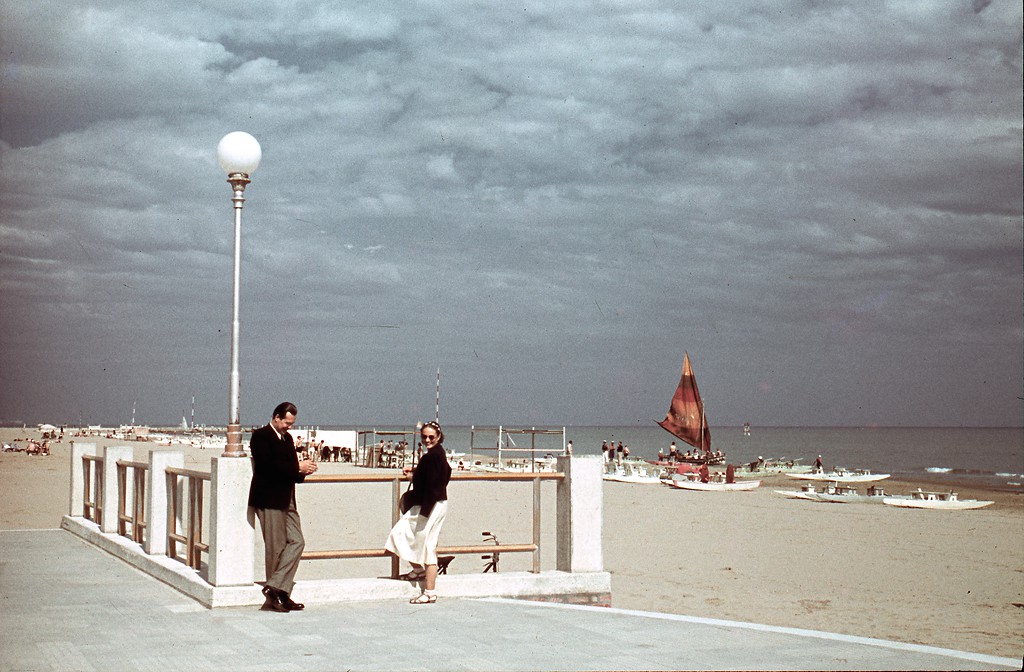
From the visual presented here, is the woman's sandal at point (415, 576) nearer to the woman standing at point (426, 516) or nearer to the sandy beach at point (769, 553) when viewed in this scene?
the woman standing at point (426, 516)

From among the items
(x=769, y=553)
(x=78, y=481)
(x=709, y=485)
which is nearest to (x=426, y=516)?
(x=78, y=481)

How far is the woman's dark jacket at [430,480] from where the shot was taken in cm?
916

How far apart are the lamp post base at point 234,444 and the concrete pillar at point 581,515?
2823mm

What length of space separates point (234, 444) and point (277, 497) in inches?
36.3

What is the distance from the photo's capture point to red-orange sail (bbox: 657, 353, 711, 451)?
62938 millimetres

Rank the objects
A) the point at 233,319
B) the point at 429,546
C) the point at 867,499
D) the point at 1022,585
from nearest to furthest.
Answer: the point at 429,546, the point at 233,319, the point at 1022,585, the point at 867,499

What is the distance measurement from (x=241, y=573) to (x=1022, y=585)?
1365cm

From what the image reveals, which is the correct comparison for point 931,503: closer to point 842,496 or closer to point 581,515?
point 842,496

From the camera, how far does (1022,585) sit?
17.5 meters

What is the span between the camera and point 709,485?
141 feet

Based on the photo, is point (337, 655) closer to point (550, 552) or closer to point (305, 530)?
point (550, 552)

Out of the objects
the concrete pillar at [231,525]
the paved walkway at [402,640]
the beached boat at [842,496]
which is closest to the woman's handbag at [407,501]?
the paved walkway at [402,640]

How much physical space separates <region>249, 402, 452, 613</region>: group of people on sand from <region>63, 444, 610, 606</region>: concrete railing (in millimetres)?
215

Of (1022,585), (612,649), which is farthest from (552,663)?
(1022,585)
